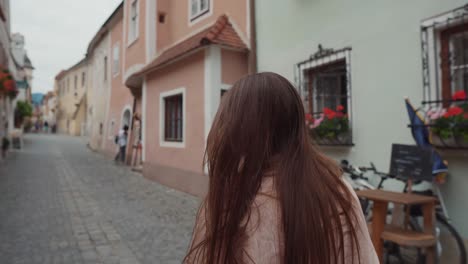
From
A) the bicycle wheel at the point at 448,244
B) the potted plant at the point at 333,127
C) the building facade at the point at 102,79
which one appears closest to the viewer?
the bicycle wheel at the point at 448,244

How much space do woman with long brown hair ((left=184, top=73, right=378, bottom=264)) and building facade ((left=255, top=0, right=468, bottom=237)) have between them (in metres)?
3.36

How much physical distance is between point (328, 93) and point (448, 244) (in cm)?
292

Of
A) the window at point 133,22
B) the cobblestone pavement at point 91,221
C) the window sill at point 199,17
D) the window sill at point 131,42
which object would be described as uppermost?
the window at point 133,22

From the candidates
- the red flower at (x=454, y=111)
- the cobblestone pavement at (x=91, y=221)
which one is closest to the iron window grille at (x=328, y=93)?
the red flower at (x=454, y=111)

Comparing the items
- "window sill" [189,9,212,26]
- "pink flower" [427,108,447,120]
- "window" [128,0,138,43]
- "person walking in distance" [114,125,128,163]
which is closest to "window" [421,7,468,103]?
"pink flower" [427,108,447,120]

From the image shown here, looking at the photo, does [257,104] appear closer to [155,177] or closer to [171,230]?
[171,230]

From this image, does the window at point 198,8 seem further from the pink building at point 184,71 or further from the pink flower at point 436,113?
the pink flower at point 436,113

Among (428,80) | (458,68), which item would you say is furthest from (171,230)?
(458,68)

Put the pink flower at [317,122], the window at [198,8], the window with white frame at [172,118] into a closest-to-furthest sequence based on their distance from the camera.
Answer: the pink flower at [317,122]
the window with white frame at [172,118]
the window at [198,8]

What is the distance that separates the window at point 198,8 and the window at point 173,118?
7.68 feet

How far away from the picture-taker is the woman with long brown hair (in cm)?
98

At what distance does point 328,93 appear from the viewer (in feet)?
18.9

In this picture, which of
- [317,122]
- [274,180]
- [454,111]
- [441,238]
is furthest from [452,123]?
[274,180]

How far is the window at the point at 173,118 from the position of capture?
31.0ft
